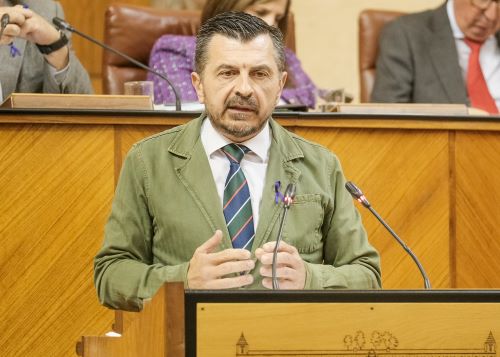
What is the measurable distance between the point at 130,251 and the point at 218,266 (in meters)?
0.38

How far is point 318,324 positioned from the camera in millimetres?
1623

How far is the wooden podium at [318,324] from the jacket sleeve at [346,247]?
22.3 inches

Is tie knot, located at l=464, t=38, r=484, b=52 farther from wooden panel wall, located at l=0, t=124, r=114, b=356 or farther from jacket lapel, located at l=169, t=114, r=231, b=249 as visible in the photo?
jacket lapel, located at l=169, t=114, r=231, b=249

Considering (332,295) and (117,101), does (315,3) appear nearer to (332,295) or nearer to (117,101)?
(117,101)

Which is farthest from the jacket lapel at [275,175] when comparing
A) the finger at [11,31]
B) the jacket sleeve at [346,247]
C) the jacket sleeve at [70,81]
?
the jacket sleeve at [70,81]

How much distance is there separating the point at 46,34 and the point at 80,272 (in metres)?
0.86

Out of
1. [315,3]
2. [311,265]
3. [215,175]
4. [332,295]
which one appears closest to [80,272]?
[215,175]

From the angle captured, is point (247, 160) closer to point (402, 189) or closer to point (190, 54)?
point (402, 189)

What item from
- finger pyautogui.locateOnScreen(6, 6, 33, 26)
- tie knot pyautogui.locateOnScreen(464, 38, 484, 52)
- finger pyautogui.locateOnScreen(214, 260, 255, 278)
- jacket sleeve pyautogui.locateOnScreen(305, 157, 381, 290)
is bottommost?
finger pyautogui.locateOnScreen(214, 260, 255, 278)

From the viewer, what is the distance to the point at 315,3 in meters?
5.39

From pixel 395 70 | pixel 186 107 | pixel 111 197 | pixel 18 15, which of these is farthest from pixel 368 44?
pixel 111 197

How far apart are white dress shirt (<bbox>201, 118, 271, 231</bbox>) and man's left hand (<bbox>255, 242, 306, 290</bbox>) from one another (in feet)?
1.00

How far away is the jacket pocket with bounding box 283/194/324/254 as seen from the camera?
229 centimetres

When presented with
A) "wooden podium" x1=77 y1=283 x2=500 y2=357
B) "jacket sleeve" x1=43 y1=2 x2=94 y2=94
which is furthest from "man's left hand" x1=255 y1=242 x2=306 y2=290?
"jacket sleeve" x1=43 y1=2 x2=94 y2=94
